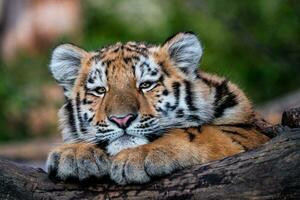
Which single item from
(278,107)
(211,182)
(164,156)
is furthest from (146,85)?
(278,107)

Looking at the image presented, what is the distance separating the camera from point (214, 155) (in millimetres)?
4637

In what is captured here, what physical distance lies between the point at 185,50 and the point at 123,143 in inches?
41.7

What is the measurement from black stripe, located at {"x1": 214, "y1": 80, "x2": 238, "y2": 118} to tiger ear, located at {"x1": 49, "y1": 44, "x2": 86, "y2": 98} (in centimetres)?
90

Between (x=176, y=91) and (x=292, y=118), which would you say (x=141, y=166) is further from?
(x=176, y=91)

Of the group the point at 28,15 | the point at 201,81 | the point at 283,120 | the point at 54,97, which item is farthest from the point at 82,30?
the point at 283,120

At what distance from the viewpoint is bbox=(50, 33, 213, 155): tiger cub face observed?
4.68 metres

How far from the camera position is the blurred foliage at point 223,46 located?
13414 millimetres

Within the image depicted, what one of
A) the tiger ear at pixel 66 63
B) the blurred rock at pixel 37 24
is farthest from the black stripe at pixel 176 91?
the blurred rock at pixel 37 24

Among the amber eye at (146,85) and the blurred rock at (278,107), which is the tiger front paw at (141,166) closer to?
the amber eye at (146,85)

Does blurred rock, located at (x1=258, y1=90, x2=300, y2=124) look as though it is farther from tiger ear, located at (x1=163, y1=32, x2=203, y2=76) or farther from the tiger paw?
the tiger paw

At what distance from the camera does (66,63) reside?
556 centimetres

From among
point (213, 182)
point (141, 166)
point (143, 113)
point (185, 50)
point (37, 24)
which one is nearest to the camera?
point (213, 182)

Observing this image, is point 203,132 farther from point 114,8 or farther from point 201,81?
point 114,8

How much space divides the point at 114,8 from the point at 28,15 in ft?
5.67
